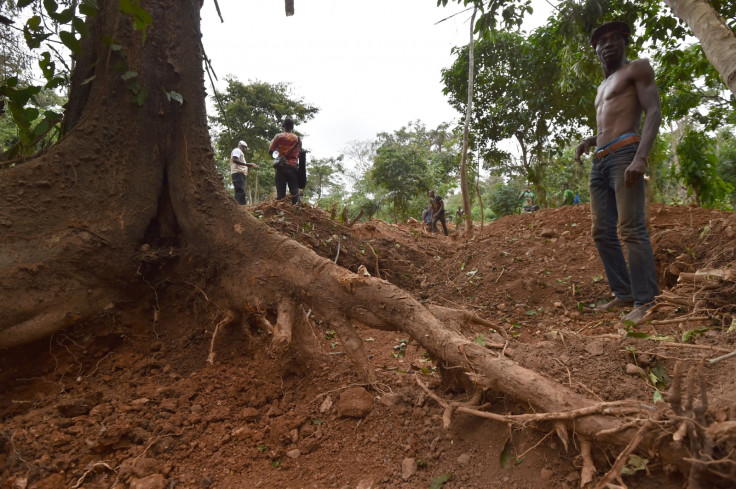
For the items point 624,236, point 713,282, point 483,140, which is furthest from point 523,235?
point 483,140

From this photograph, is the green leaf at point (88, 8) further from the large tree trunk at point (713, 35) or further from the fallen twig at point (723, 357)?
the large tree trunk at point (713, 35)


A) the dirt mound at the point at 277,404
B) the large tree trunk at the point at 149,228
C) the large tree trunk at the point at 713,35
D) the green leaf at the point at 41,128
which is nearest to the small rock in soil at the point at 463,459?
the dirt mound at the point at 277,404

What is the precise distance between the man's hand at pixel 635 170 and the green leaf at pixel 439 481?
2086 mm

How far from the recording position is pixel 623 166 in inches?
96.3

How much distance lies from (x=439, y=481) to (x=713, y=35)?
306cm

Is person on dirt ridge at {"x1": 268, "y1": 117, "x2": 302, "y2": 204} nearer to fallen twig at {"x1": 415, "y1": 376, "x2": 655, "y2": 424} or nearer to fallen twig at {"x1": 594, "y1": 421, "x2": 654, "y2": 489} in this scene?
fallen twig at {"x1": 415, "y1": 376, "x2": 655, "y2": 424}

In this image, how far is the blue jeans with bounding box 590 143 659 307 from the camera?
2.37m

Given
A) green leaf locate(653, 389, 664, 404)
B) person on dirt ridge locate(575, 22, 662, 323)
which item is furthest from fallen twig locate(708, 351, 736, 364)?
person on dirt ridge locate(575, 22, 662, 323)

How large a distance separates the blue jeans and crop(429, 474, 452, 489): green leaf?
1868 millimetres

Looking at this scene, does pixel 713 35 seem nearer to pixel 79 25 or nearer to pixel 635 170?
pixel 635 170

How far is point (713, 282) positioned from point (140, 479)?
2679mm

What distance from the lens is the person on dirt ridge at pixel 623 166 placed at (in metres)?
2.36

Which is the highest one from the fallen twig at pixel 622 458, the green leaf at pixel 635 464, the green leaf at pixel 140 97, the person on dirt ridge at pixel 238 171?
the person on dirt ridge at pixel 238 171

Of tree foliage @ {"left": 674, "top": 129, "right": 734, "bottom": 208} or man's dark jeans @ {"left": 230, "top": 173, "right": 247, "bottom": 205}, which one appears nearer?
man's dark jeans @ {"left": 230, "top": 173, "right": 247, "bottom": 205}
